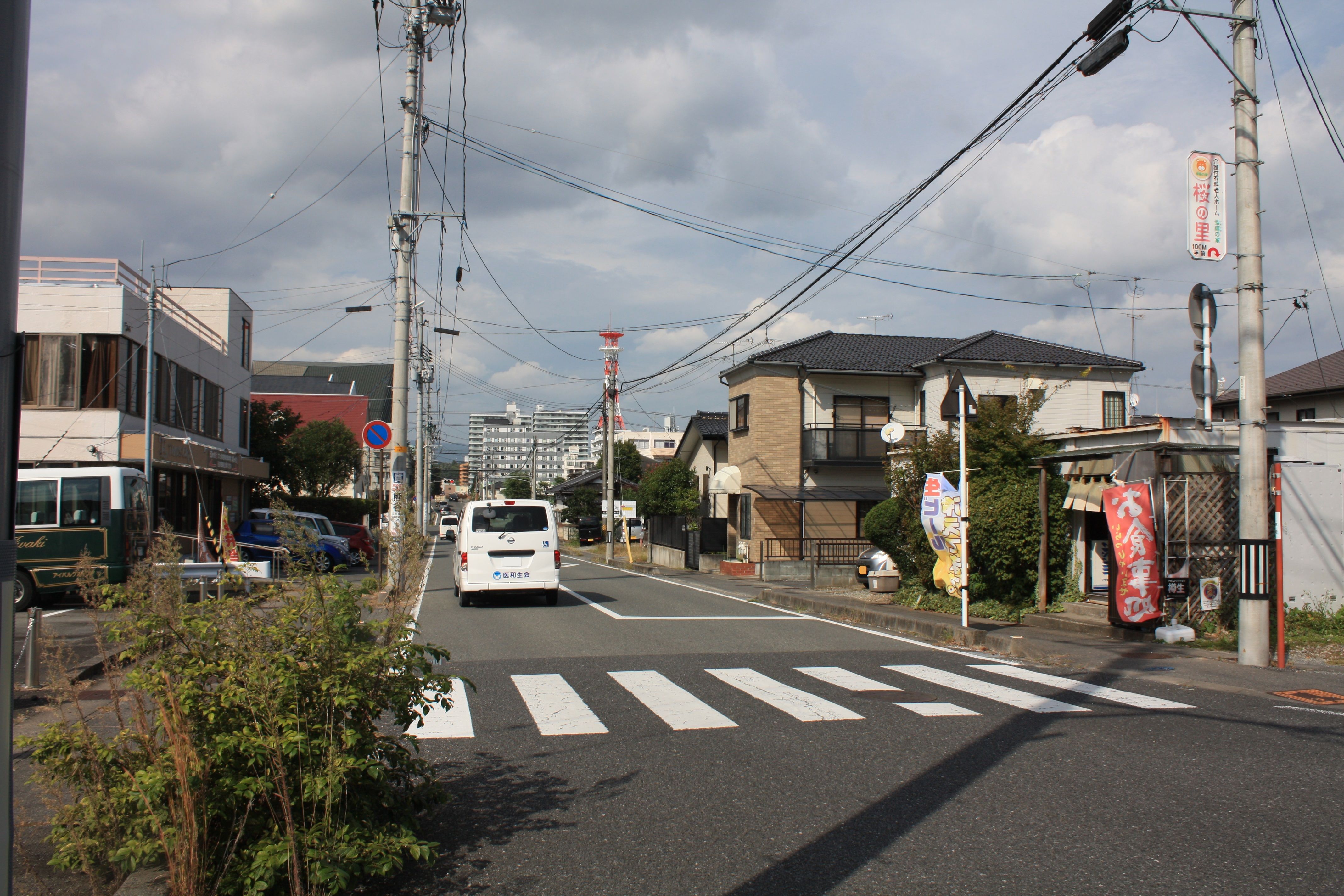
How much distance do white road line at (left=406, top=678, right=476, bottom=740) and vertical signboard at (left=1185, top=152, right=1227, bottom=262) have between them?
9.60 m

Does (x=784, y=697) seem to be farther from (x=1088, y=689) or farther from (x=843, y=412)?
(x=843, y=412)

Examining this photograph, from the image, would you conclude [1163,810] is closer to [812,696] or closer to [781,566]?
[812,696]

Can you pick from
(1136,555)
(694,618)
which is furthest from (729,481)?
(1136,555)

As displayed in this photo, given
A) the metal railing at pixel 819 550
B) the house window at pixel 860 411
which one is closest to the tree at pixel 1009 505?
the metal railing at pixel 819 550

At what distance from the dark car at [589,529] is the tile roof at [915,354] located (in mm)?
22075

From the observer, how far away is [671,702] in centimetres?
766

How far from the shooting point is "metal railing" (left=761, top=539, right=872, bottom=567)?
92.2ft

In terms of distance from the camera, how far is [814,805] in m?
4.90

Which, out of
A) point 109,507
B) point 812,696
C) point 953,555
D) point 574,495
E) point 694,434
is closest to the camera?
point 812,696

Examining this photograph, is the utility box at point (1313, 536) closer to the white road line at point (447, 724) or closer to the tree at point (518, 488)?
the white road line at point (447, 724)

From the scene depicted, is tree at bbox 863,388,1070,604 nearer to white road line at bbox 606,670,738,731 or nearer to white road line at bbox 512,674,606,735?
white road line at bbox 606,670,738,731

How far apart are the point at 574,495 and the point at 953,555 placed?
44221 mm

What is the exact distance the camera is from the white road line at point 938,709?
23.7 feet

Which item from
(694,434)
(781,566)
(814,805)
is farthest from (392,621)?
(694,434)
